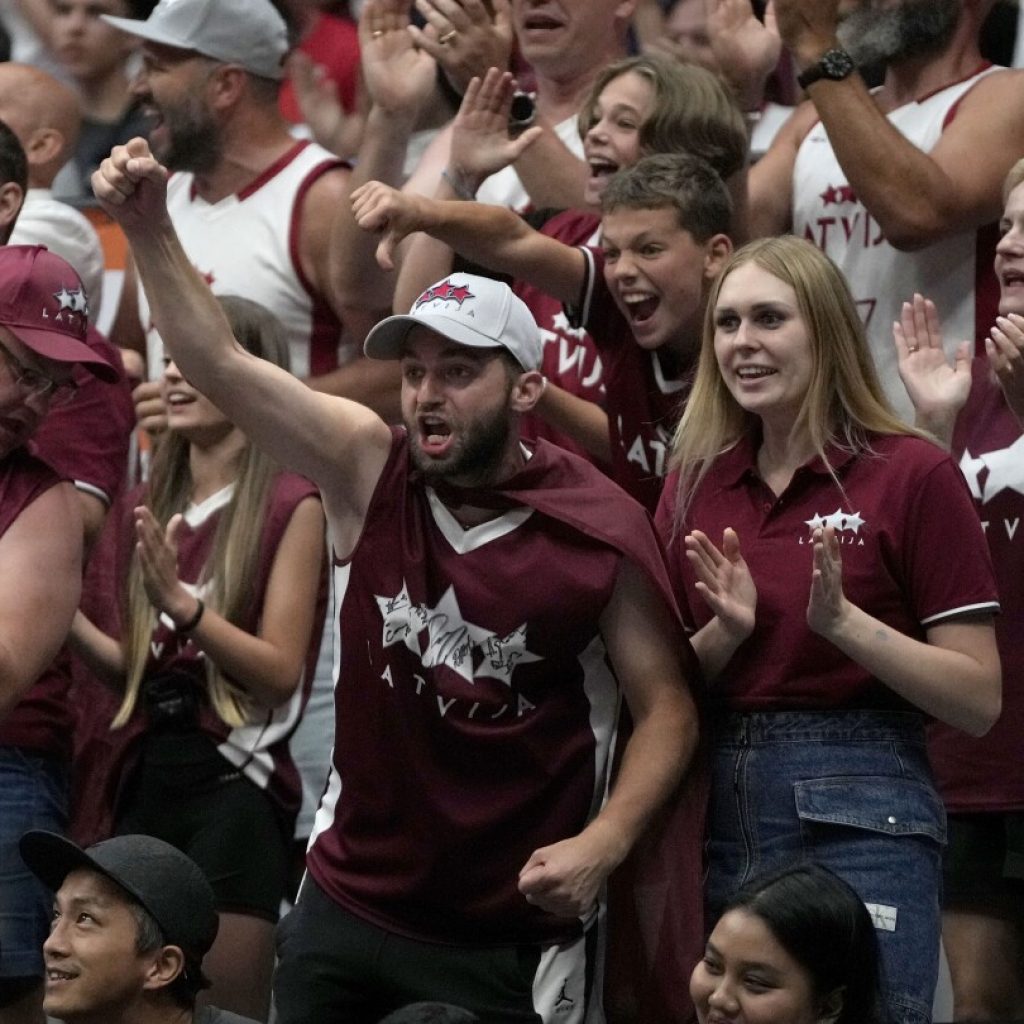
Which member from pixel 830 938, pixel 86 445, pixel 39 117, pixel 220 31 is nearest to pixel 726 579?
pixel 830 938

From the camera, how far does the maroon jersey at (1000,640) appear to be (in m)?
5.06

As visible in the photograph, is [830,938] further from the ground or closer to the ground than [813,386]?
closer to the ground

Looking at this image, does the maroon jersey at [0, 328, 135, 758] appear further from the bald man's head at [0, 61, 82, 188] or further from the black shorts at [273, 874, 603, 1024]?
the black shorts at [273, 874, 603, 1024]

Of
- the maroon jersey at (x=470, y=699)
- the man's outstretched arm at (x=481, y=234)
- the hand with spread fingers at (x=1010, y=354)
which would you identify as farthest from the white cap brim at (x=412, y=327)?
the hand with spread fingers at (x=1010, y=354)

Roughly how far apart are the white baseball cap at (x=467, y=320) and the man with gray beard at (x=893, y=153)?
3.80 feet

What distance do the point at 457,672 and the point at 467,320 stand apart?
69 centimetres

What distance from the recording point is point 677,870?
175 inches

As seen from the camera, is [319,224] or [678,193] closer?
[678,193]

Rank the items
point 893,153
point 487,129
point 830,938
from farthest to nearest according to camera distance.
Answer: point 487,129, point 893,153, point 830,938

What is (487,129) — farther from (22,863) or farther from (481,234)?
(22,863)

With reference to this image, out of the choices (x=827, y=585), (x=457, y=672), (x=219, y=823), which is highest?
(x=827, y=585)

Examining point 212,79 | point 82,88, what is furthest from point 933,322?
point 82,88

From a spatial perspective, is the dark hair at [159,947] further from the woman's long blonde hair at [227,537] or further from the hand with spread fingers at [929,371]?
the hand with spread fingers at [929,371]

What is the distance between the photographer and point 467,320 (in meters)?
4.50
